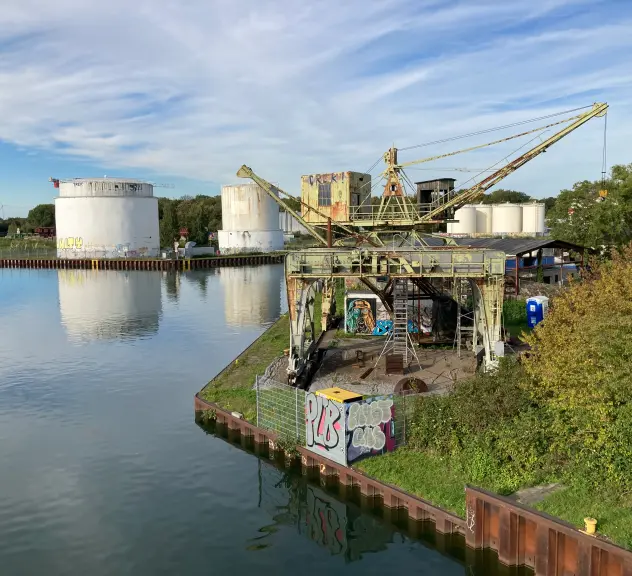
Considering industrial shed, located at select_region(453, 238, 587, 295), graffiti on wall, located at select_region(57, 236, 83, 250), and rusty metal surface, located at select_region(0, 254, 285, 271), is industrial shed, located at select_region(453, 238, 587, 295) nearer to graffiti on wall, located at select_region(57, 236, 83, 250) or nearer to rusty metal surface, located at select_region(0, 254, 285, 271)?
rusty metal surface, located at select_region(0, 254, 285, 271)

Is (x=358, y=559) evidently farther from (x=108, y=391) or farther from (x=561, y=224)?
(x=561, y=224)

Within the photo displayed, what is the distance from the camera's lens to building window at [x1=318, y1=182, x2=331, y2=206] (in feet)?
122

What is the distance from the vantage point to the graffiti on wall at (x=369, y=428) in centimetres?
1941

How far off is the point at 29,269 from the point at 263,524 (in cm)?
11765

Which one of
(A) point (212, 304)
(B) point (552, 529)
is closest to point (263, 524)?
(B) point (552, 529)

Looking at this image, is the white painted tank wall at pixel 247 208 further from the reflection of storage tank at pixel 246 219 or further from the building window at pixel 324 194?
the building window at pixel 324 194

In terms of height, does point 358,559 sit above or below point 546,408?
below

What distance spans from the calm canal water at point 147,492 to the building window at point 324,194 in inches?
471

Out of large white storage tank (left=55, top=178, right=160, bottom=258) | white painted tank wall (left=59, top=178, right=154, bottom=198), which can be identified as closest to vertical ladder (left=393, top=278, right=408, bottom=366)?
large white storage tank (left=55, top=178, right=160, bottom=258)

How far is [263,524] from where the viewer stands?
60.2 ft

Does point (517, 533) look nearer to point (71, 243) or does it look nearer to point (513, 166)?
point (513, 166)

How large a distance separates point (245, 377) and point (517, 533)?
17.7 meters

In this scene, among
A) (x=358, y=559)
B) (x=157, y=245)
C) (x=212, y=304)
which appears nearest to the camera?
(x=358, y=559)

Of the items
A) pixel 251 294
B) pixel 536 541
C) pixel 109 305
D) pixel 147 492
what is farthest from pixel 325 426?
pixel 251 294
